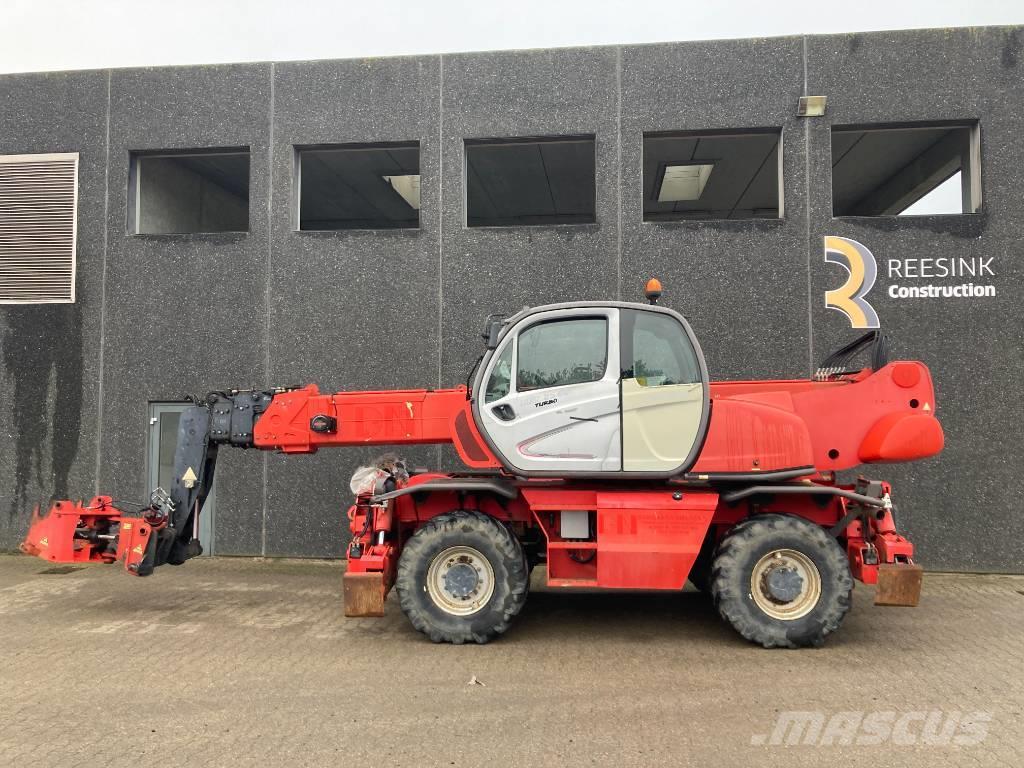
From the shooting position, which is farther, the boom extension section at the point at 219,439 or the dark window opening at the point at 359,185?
the dark window opening at the point at 359,185

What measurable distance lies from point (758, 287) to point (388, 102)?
5.20m

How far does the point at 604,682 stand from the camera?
4539 mm

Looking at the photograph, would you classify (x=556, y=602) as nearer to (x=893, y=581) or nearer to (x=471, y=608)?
(x=471, y=608)

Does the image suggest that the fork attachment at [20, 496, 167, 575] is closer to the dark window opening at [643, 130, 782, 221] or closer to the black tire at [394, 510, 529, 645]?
the black tire at [394, 510, 529, 645]

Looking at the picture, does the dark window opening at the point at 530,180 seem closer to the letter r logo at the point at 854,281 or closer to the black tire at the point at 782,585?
the letter r logo at the point at 854,281

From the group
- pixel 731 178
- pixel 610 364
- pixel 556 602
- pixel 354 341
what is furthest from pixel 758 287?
pixel 354 341

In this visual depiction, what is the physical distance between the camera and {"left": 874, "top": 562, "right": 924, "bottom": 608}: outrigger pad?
5137 mm

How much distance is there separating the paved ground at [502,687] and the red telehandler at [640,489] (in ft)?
1.52

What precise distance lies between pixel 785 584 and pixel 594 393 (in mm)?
2020

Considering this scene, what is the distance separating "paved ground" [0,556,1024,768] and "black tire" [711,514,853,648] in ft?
0.70

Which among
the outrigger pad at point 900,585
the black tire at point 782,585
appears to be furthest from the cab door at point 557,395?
the outrigger pad at point 900,585

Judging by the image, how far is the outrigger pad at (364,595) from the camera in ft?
17.2

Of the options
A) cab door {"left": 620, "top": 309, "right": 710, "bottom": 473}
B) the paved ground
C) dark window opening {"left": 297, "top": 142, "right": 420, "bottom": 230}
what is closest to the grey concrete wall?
dark window opening {"left": 297, "top": 142, "right": 420, "bottom": 230}

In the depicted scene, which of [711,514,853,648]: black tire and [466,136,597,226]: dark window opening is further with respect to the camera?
[466,136,597,226]: dark window opening
